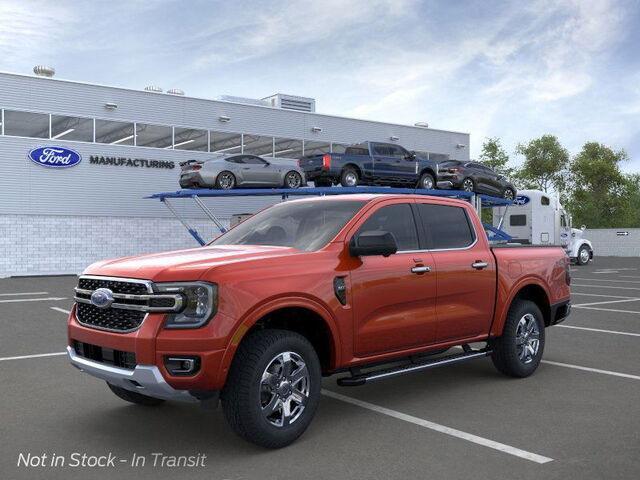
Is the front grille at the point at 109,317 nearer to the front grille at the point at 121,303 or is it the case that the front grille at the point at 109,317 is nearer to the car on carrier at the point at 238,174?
the front grille at the point at 121,303

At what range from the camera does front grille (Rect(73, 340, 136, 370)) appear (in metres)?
4.44

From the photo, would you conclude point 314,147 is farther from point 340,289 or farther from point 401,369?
point 340,289

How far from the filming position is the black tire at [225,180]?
2372 centimetres

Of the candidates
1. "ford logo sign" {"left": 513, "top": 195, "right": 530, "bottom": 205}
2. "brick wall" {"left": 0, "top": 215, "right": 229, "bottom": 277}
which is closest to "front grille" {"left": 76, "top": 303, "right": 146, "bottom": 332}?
"brick wall" {"left": 0, "top": 215, "right": 229, "bottom": 277}

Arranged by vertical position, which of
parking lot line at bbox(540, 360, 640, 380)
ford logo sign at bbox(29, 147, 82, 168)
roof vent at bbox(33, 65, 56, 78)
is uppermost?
roof vent at bbox(33, 65, 56, 78)

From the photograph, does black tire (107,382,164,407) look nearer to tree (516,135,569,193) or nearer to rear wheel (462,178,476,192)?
rear wheel (462,178,476,192)

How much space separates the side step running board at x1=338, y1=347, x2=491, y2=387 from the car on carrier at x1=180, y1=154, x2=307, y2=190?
1811 centimetres

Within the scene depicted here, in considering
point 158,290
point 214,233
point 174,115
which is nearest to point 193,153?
point 174,115

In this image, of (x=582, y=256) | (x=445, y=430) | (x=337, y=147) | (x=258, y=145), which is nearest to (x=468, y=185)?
(x=582, y=256)

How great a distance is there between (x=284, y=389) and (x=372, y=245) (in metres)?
1.27

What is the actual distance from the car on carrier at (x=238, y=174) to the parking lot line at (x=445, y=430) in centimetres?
1809

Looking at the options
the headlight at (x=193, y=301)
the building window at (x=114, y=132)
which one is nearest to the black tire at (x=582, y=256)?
the building window at (x=114, y=132)

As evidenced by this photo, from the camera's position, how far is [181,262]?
459 centimetres

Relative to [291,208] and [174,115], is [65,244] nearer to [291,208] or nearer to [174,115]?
[174,115]
